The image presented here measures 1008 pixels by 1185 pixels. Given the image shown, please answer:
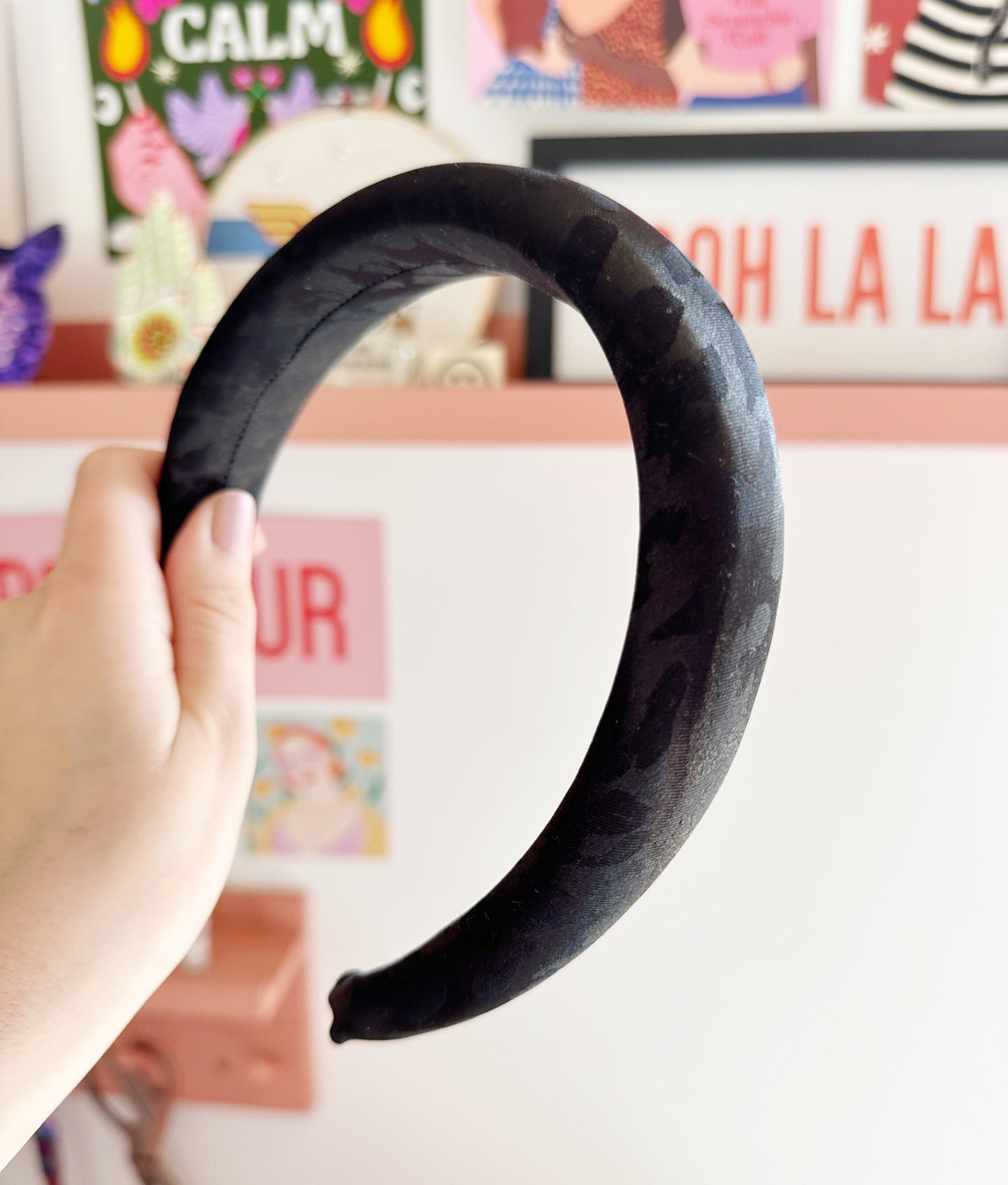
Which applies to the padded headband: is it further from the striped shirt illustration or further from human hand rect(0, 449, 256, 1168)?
the striped shirt illustration

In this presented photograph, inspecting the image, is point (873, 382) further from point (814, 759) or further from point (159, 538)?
point (159, 538)

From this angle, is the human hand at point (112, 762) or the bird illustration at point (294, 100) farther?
the bird illustration at point (294, 100)

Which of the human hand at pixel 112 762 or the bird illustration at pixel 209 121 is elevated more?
the bird illustration at pixel 209 121

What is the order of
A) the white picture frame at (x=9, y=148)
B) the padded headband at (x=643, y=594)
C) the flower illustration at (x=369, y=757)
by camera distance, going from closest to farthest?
the padded headband at (x=643, y=594) < the white picture frame at (x=9, y=148) < the flower illustration at (x=369, y=757)

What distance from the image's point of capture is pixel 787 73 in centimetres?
75

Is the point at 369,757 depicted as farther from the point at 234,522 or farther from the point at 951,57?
the point at 951,57

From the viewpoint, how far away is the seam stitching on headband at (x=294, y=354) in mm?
354

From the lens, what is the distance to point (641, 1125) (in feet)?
3.27

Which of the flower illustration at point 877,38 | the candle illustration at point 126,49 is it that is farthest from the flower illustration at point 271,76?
the flower illustration at point 877,38

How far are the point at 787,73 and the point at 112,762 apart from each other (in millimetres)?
762

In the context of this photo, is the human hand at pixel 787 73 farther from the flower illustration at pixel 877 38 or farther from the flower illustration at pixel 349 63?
the flower illustration at pixel 349 63

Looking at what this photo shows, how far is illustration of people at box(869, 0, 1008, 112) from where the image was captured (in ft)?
2.37

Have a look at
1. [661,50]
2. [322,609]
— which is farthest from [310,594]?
[661,50]

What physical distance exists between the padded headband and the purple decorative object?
0.64 meters
